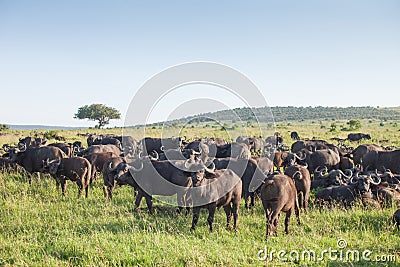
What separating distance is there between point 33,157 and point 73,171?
3.43 m

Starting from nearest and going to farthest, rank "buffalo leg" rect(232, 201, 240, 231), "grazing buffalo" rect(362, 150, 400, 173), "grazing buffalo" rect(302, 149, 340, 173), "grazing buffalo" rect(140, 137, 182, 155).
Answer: "buffalo leg" rect(232, 201, 240, 231) < "grazing buffalo" rect(362, 150, 400, 173) < "grazing buffalo" rect(302, 149, 340, 173) < "grazing buffalo" rect(140, 137, 182, 155)

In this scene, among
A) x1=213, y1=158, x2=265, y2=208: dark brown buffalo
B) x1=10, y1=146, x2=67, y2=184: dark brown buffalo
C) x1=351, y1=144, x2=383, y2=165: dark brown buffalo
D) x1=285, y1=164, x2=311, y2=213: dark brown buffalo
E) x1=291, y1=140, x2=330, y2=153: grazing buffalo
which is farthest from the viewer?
x1=291, y1=140, x2=330, y2=153: grazing buffalo

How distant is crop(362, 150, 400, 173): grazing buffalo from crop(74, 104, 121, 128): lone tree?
60.8 meters

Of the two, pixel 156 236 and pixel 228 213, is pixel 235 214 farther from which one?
pixel 156 236

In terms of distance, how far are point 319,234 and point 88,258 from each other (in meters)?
4.92

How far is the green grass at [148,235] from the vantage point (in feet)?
22.0

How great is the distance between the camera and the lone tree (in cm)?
7219

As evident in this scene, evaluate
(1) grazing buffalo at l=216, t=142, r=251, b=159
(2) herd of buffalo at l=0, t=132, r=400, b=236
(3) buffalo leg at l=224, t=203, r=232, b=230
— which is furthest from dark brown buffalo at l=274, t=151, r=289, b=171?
(3) buffalo leg at l=224, t=203, r=232, b=230

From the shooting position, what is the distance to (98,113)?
237ft

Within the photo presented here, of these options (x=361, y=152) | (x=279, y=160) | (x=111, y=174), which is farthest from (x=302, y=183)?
(x=361, y=152)

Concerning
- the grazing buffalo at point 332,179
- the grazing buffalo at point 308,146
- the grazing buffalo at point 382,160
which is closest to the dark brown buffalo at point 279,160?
the grazing buffalo at point 332,179

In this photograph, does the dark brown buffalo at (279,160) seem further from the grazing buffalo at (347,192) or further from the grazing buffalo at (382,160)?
the grazing buffalo at (347,192)

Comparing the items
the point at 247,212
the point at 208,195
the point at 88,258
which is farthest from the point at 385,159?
the point at 88,258

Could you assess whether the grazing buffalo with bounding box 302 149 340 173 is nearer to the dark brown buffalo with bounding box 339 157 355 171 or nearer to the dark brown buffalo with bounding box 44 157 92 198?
the dark brown buffalo with bounding box 339 157 355 171
